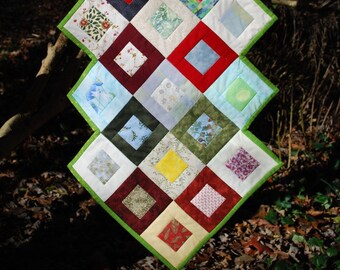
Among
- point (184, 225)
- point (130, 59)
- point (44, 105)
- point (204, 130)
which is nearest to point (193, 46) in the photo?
point (130, 59)

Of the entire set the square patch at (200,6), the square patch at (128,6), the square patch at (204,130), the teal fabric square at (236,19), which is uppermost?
the teal fabric square at (236,19)

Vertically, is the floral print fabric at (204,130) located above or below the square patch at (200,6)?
below

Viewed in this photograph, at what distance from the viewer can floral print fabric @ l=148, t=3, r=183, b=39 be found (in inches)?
82.7

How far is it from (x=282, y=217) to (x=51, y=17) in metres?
4.79

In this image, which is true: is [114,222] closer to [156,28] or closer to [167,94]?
[167,94]

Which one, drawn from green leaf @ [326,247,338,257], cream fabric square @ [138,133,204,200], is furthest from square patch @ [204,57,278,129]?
green leaf @ [326,247,338,257]

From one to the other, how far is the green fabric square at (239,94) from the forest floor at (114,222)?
1.25 m

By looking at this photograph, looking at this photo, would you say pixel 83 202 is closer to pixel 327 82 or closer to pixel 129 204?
pixel 129 204

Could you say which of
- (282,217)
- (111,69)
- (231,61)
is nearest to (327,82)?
(282,217)

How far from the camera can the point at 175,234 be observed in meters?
2.23

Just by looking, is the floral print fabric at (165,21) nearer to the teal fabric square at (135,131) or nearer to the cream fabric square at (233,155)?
the teal fabric square at (135,131)

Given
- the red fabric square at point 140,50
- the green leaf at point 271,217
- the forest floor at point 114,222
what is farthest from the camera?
the green leaf at point 271,217

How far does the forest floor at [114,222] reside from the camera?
2922 millimetres

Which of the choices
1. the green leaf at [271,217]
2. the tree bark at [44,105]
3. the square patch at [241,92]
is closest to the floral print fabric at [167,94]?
the square patch at [241,92]
